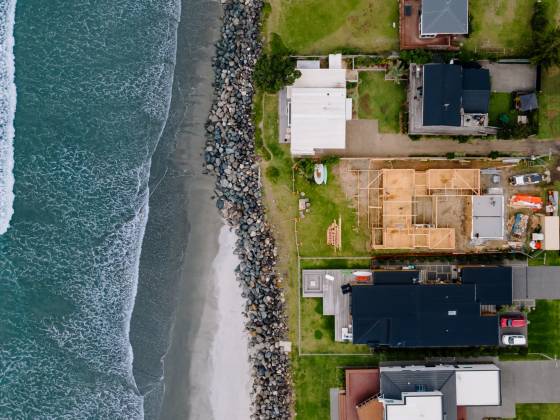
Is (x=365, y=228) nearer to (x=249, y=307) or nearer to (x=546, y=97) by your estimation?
(x=249, y=307)

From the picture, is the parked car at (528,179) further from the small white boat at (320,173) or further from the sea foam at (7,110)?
the sea foam at (7,110)

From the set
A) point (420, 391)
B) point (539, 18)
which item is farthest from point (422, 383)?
point (539, 18)

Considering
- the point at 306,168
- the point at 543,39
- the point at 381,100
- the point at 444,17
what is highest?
the point at 444,17

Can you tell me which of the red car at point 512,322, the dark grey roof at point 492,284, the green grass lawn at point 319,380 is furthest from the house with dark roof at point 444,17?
the green grass lawn at point 319,380

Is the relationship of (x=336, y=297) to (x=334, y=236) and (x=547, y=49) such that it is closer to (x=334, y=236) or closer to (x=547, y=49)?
(x=334, y=236)

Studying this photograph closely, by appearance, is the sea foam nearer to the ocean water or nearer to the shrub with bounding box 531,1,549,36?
the ocean water

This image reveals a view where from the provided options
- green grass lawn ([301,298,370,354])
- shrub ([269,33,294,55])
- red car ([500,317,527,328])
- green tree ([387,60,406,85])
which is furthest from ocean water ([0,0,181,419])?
red car ([500,317,527,328])
